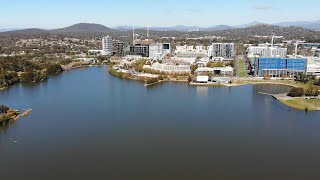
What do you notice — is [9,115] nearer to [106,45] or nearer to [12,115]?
[12,115]

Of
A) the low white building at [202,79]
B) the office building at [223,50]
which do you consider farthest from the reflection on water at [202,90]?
the office building at [223,50]

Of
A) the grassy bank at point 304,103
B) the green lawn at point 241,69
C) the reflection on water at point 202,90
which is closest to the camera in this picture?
the grassy bank at point 304,103

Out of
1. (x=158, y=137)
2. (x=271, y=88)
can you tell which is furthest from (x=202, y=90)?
(x=158, y=137)

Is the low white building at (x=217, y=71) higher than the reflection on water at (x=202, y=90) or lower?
higher

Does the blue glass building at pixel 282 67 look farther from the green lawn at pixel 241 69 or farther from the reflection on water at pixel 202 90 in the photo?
the reflection on water at pixel 202 90

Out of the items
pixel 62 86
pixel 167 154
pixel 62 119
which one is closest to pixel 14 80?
pixel 62 86
